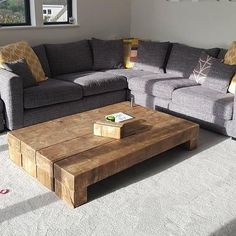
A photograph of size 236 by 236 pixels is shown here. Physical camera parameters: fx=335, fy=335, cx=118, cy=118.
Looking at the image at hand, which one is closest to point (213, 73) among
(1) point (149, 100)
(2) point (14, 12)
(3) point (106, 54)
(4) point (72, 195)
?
(1) point (149, 100)

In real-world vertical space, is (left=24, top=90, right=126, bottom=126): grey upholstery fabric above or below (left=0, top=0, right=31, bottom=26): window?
below

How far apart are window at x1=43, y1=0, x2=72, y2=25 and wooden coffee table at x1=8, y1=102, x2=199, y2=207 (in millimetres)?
2083

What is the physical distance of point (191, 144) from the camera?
3.05 metres

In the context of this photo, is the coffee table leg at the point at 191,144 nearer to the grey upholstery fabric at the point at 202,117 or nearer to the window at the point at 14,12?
the grey upholstery fabric at the point at 202,117

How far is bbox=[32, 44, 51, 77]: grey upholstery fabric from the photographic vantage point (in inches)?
160

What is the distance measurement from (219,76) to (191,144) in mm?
981

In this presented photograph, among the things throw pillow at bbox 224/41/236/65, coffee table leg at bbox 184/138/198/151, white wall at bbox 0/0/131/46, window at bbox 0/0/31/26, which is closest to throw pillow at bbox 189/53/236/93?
throw pillow at bbox 224/41/236/65

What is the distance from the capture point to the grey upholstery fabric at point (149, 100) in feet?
12.6

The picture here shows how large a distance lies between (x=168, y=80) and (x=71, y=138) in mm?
1776

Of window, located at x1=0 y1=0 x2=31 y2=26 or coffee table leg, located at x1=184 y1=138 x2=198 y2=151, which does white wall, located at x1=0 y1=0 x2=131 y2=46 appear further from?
coffee table leg, located at x1=184 y1=138 x2=198 y2=151

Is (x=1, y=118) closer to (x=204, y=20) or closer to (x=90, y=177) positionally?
(x=90, y=177)

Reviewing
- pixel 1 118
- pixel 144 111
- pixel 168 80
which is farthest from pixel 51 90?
pixel 168 80

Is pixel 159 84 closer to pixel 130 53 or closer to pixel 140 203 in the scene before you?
pixel 130 53

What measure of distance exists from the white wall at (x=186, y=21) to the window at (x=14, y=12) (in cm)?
171
